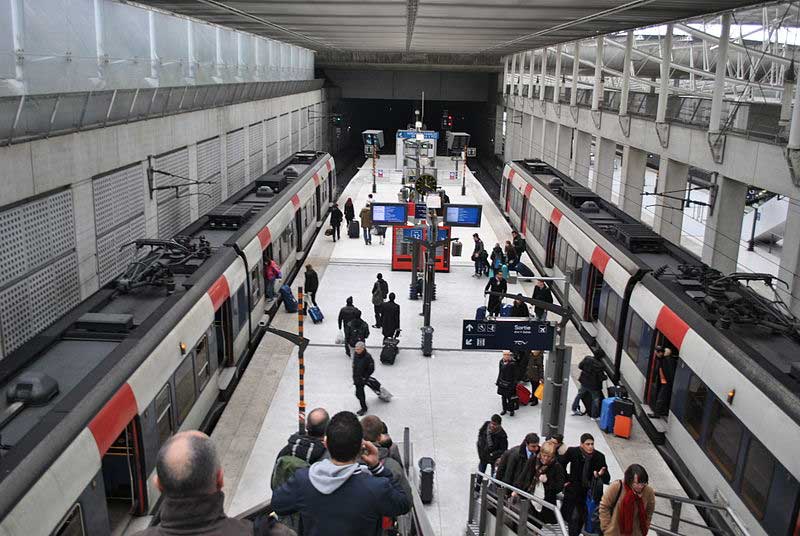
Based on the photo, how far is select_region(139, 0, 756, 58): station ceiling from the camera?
17.3 meters

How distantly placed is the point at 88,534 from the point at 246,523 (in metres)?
5.54

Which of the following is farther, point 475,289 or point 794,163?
point 475,289

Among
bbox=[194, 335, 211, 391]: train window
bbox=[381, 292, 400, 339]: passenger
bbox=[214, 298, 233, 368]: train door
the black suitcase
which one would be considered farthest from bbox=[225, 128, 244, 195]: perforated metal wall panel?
bbox=[194, 335, 211, 391]: train window

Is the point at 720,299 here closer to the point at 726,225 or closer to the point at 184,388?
the point at 184,388

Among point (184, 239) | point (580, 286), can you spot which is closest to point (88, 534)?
point (184, 239)

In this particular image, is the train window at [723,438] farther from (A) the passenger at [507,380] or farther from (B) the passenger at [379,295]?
(B) the passenger at [379,295]

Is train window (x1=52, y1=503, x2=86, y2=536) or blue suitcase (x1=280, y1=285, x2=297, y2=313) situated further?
blue suitcase (x1=280, y1=285, x2=297, y2=313)

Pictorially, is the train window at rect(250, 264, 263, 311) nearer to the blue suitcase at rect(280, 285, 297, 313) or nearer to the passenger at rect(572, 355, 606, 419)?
the blue suitcase at rect(280, 285, 297, 313)

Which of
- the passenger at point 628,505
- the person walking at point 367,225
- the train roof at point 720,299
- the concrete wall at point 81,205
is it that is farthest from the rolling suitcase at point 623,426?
the person walking at point 367,225

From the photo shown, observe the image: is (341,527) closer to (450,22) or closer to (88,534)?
(88,534)

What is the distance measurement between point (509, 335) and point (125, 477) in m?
5.90

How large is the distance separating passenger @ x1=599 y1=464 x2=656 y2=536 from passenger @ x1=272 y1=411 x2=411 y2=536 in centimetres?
452

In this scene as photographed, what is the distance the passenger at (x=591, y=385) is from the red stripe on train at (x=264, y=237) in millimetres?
7984

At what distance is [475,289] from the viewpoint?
877 inches
